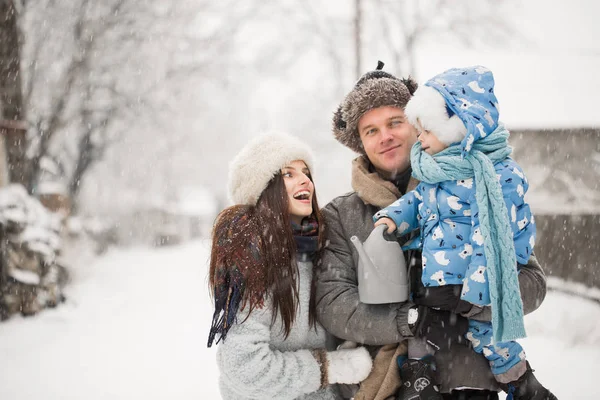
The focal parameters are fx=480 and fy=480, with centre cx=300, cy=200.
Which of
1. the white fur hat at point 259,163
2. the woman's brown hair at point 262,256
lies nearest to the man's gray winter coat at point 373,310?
the woman's brown hair at point 262,256

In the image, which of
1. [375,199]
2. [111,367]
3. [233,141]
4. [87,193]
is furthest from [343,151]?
[375,199]

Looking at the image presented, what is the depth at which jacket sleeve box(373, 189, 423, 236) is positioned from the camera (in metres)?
2.24

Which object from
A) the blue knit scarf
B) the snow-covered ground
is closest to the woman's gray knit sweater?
the blue knit scarf

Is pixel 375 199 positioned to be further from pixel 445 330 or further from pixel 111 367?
pixel 111 367

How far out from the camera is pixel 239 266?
210 cm

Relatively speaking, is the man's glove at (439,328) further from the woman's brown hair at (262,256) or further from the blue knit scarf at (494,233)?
the woman's brown hair at (262,256)

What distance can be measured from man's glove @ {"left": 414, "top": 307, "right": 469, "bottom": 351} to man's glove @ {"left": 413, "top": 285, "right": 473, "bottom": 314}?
3cm

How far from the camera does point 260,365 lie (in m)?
2.01

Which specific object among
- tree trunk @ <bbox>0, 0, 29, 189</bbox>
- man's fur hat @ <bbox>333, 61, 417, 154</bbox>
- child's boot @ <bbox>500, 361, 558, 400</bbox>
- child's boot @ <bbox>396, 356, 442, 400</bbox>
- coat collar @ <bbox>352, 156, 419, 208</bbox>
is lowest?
child's boot @ <bbox>500, 361, 558, 400</bbox>

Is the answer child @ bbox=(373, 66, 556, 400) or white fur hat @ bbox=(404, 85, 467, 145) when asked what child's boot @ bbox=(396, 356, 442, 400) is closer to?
child @ bbox=(373, 66, 556, 400)

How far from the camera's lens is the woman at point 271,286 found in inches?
81.4

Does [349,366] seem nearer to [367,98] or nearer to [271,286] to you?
[271,286]

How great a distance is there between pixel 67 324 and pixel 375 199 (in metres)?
7.06

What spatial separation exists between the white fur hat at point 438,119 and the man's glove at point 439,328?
748 mm
